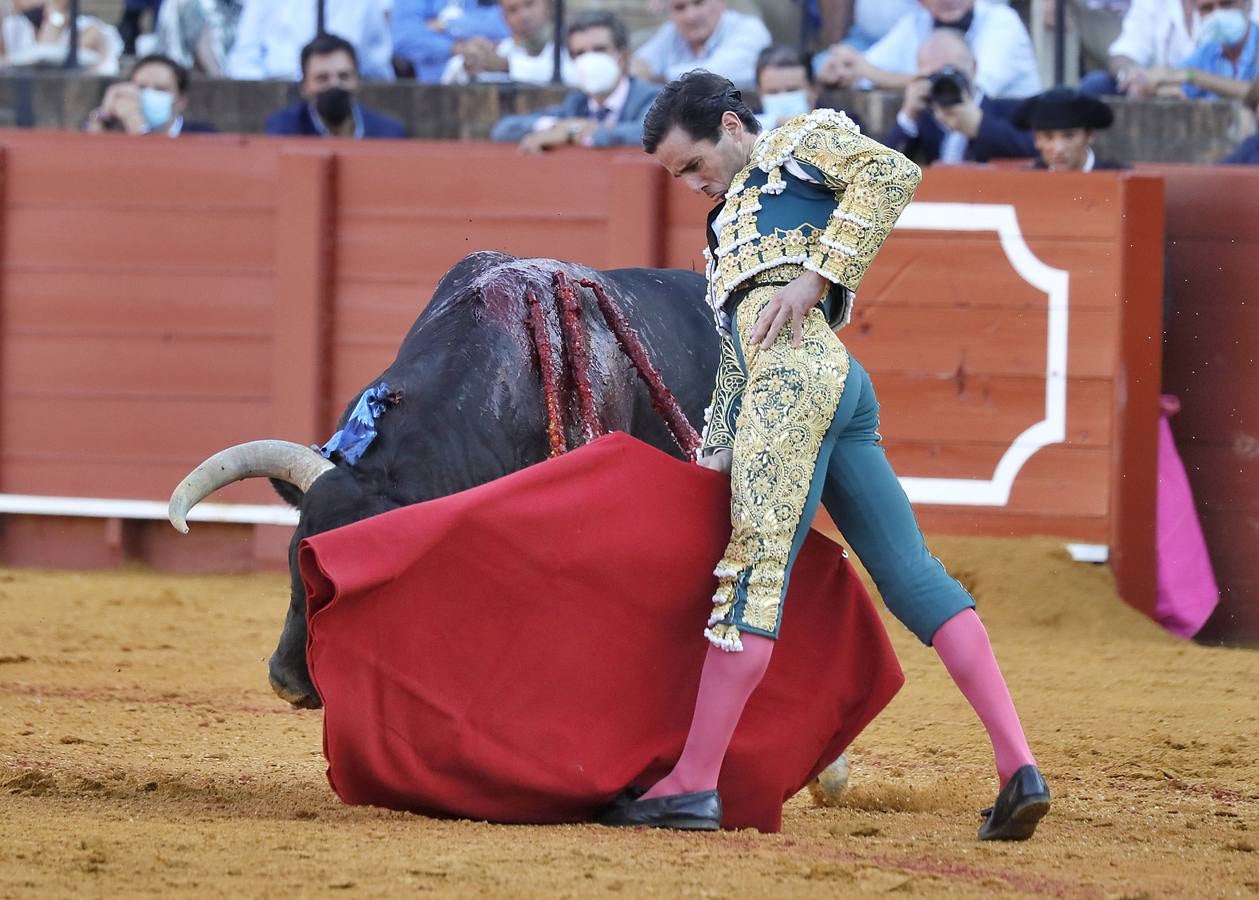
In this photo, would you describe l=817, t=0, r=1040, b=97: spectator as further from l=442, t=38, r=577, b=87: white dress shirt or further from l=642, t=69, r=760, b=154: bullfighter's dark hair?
l=642, t=69, r=760, b=154: bullfighter's dark hair

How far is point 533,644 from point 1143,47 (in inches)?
206

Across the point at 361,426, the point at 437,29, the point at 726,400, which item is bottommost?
the point at 361,426

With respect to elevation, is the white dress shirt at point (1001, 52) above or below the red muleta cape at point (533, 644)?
A: above

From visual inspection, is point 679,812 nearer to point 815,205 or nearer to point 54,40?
point 815,205

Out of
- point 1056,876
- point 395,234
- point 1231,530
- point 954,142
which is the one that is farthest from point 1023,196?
point 1056,876

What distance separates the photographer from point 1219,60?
6.84 m

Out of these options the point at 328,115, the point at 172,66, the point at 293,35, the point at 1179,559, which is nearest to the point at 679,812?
the point at 1179,559

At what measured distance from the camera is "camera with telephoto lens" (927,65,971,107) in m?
6.16

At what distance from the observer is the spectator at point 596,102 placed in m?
6.22

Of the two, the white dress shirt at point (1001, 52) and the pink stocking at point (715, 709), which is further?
the white dress shirt at point (1001, 52)

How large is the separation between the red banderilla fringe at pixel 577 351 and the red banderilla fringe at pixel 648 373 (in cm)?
7

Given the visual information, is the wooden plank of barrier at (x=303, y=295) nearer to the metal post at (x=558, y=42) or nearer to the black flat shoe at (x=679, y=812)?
the metal post at (x=558, y=42)

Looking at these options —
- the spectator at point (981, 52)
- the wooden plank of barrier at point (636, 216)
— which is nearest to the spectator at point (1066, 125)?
the spectator at point (981, 52)

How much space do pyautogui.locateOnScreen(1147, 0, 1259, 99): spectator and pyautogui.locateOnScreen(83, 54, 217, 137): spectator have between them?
146 inches
